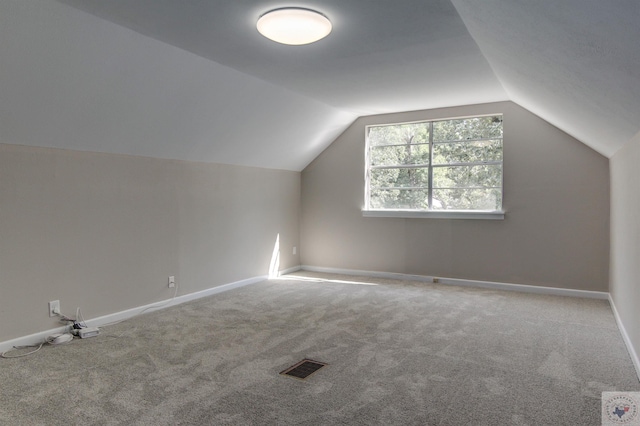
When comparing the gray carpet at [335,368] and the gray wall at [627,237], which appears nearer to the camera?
the gray carpet at [335,368]

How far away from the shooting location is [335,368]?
9.60 feet

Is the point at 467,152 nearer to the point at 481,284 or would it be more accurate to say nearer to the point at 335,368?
the point at 481,284

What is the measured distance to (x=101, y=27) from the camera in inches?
112

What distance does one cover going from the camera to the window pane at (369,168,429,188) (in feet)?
19.7

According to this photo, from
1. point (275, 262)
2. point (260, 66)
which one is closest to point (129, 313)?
point (275, 262)

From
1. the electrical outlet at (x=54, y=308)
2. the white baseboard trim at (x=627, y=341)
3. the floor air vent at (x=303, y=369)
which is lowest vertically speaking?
the floor air vent at (x=303, y=369)

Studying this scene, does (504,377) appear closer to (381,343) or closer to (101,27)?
(381,343)

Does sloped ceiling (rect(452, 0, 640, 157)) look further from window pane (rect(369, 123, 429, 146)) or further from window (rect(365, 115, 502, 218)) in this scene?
window pane (rect(369, 123, 429, 146))

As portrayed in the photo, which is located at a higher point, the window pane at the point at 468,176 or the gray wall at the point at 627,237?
the window pane at the point at 468,176

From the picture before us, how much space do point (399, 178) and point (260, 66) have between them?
299 centimetres

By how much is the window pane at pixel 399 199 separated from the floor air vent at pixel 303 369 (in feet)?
11.6

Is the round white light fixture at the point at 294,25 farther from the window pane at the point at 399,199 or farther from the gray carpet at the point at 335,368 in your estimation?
the window pane at the point at 399,199

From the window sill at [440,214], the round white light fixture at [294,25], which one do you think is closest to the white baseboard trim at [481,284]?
the window sill at [440,214]

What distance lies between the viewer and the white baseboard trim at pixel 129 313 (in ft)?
10.9
